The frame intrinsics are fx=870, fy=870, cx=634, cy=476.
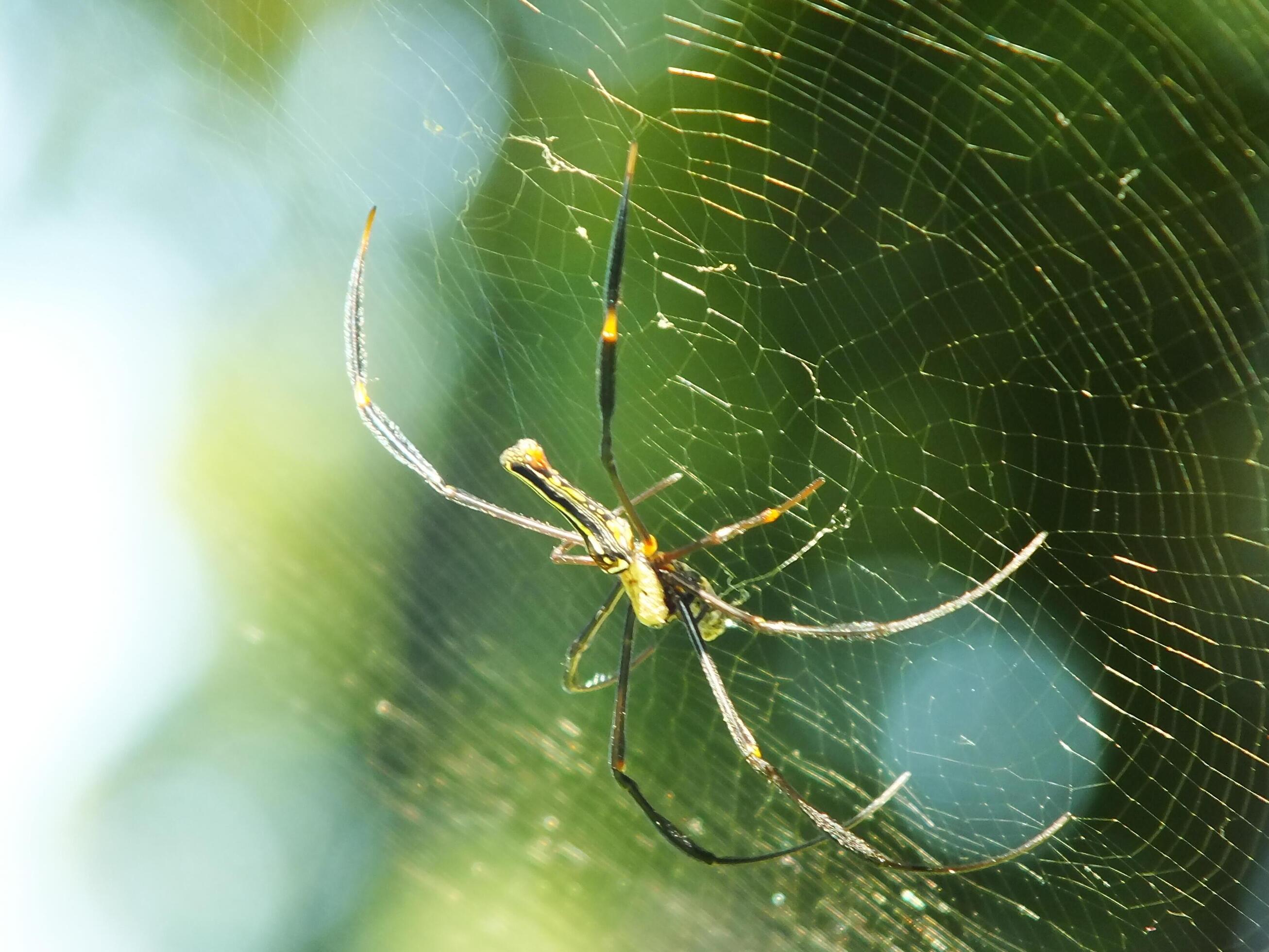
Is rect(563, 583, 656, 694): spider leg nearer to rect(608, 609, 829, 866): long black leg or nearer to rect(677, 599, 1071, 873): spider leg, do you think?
rect(608, 609, 829, 866): long black leg

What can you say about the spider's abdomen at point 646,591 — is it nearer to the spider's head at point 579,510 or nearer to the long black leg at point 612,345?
the spider's head at point 579,510

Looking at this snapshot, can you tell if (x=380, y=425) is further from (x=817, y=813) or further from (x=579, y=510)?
(x=817, y=813)

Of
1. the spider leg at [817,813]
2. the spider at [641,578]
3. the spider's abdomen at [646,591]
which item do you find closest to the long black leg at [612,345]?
the spider at [641,578]

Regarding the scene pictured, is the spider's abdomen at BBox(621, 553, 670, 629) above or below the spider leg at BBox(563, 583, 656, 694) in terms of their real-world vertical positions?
above

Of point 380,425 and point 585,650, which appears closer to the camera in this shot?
point 380,425

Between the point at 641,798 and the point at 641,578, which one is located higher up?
the point at 641,578

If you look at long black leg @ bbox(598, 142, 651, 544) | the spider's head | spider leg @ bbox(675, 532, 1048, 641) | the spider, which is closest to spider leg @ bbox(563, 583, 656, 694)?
the spider

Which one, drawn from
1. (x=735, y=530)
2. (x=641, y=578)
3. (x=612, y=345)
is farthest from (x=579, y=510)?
(x=612, y=345)
